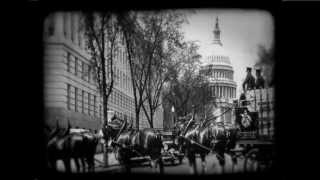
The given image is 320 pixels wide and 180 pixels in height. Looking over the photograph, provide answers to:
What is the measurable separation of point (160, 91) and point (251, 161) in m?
1.64

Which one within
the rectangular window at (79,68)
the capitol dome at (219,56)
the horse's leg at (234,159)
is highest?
the capitol dome at (219,56)

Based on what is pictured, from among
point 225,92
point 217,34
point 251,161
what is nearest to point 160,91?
point 225,92

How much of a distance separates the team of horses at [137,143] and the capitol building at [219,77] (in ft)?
0.76

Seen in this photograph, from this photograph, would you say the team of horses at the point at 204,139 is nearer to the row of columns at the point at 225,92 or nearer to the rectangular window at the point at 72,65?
the row of columns at the point at 225,92

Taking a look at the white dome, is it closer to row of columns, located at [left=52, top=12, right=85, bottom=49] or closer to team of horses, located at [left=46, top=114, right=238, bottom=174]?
team of horses, located at [left=46, top=114, right=238, bottom=174]

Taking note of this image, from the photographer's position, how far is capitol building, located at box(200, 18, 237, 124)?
5.67m

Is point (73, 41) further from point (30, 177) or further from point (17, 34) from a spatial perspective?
point (30, 177)

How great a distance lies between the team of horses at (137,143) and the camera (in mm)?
5641

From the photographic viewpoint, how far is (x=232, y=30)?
18.2ft

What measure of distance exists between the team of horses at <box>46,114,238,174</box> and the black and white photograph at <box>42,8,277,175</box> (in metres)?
0.01

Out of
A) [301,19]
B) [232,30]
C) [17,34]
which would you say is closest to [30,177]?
[17,34]

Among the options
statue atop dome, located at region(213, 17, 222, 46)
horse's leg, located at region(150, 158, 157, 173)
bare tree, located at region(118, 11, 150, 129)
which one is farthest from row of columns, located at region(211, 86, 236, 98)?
horse's leg, located at region(150, 158, 157, 173)

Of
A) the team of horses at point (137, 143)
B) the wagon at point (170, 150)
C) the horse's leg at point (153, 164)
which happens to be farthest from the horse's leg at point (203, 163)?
the horse's leg at point (153, 164)

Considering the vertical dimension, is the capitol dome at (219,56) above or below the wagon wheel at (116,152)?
above
